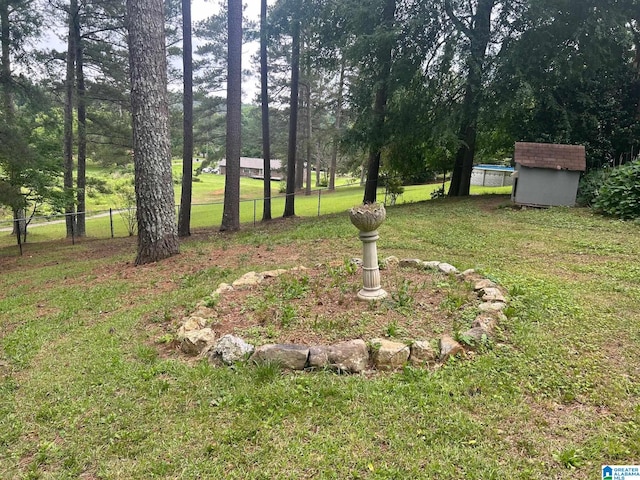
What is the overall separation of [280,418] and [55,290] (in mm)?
4442

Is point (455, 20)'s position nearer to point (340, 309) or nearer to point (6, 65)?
point (340, 309)

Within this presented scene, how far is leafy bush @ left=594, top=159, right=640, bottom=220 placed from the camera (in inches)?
296

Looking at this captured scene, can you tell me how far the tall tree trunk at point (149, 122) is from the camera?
5.45 meters

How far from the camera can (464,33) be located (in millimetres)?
10109

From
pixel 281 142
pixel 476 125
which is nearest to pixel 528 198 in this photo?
pixel 476 125

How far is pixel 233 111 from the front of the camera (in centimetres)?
949

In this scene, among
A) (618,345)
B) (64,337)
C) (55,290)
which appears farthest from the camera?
(55,290)

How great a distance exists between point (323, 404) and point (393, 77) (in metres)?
9.95

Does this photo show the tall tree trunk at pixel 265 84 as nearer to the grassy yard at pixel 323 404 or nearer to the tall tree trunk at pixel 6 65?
the tall tree trunk at pixel 6 65

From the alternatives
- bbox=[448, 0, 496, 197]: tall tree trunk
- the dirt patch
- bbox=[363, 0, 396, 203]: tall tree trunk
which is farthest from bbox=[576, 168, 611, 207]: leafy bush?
the dirt patch

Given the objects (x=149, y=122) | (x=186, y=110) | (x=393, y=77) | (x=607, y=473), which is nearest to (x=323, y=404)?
(x=607, y=473)

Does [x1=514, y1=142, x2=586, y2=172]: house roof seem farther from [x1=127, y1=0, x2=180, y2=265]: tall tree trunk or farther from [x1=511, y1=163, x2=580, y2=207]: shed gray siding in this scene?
[x1=127, y1=0, x2=180, y2=265]: tall tree trunk

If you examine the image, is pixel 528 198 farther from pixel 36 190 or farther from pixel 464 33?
pixel 36 190

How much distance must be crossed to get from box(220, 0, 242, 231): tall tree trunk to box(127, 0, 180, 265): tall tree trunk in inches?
144
